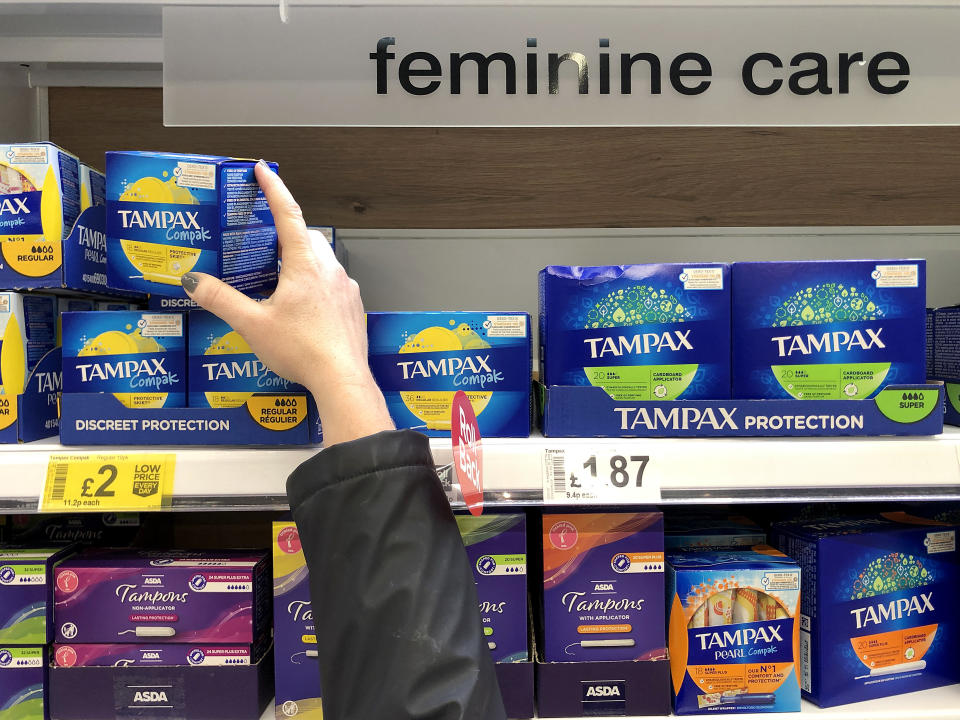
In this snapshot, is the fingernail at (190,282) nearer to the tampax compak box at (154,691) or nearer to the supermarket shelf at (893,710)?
the tampax compak box at (154,691)

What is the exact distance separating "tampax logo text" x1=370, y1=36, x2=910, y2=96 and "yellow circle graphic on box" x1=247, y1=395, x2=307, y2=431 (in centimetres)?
72

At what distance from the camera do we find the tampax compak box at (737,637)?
1.14 meters

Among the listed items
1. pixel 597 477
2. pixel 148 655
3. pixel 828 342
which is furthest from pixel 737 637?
pixel 148 655

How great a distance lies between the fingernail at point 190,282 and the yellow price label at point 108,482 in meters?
0.25

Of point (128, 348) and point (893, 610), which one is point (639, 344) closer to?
point (893, 610)

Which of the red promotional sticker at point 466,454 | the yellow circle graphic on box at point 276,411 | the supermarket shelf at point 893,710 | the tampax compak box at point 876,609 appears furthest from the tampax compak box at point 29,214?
the tampax compak box at point 876,609

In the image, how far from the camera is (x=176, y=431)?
42.5 inches

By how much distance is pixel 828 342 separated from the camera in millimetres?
1117

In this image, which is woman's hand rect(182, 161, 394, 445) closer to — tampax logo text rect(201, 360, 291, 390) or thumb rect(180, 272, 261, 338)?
thumb rect(180, 272, 261, 338)

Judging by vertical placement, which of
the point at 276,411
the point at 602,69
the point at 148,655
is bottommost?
the point at 148,655

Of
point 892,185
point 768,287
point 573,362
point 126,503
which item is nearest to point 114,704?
point 126,503

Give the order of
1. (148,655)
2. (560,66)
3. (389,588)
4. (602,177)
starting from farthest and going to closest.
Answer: (602,177)
(560,66)
(148,655)
(389,588)

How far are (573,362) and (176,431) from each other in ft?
1.97

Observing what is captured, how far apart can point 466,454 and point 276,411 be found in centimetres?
34
